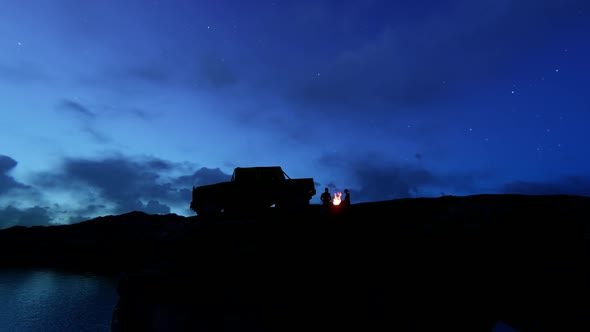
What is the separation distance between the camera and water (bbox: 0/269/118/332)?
52.2 m

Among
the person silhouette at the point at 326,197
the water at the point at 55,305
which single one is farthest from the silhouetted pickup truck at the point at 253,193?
the water at the point at 55,305

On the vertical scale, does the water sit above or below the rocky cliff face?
below

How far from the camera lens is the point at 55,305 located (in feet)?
218

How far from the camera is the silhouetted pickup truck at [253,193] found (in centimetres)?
1426

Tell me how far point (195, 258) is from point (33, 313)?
219 feet

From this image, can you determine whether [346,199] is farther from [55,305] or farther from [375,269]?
[55,305]

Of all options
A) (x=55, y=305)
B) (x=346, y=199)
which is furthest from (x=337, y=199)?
(x=55, y=305)

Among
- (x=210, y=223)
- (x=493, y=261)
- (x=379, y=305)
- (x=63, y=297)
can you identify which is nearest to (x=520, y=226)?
(x=493, y=261)

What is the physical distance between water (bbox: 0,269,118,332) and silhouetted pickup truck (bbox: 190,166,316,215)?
4856 cm

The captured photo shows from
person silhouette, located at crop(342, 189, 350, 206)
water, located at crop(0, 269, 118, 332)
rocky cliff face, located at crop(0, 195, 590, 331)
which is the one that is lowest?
water, located at crop(0, 269, 118, 332)

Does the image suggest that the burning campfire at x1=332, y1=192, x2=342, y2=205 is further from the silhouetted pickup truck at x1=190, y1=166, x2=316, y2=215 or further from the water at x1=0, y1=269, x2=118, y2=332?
the water at x1=0, y1=269, x2=118, y2=332

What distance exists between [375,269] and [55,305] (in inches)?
Answer: 3073

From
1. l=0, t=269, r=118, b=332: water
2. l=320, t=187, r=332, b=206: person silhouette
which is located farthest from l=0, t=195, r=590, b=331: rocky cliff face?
l=0, t=269, r=118, b=332: water

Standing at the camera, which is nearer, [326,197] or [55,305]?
[326,197]
